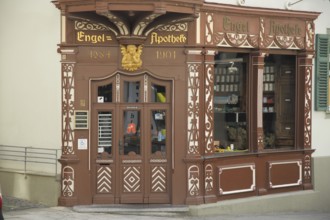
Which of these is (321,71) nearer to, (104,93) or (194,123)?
(194,123)

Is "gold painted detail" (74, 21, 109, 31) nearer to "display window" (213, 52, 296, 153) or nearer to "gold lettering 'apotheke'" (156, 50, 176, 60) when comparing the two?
"gold lettering 'apotheke'" (156, 50, 176, 60)

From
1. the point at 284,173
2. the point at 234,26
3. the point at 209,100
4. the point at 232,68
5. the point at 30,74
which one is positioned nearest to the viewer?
the point at 209,100

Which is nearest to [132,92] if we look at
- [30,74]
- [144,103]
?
[144,103]

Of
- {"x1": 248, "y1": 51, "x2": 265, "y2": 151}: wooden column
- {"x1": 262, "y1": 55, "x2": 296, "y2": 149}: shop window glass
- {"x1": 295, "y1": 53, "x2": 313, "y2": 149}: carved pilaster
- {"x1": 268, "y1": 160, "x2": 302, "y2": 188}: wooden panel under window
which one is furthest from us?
A: {"x1": 295, "y1": 53, "x2": 313, "y2": 149}: carved pilaster

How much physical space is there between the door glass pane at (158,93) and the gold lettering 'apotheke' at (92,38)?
137cm

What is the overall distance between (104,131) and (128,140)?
522 mm

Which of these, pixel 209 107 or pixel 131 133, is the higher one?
pixel 209 107

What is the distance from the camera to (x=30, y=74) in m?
15.8

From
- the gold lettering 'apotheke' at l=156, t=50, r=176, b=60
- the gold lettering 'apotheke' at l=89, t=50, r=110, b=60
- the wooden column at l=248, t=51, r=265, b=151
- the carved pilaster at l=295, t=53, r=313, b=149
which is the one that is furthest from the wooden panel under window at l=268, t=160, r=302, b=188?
the gold lettering 'apotheke' at l=89, t=50, r=110, b=60

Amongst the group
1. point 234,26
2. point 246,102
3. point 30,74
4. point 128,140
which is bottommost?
point 128,140

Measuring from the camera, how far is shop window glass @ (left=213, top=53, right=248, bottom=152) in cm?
1617

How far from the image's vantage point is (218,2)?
15.7m

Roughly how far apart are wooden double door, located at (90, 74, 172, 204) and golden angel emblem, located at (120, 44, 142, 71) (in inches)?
10.4

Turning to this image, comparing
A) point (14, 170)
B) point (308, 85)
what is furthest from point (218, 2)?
point (14, 170)
